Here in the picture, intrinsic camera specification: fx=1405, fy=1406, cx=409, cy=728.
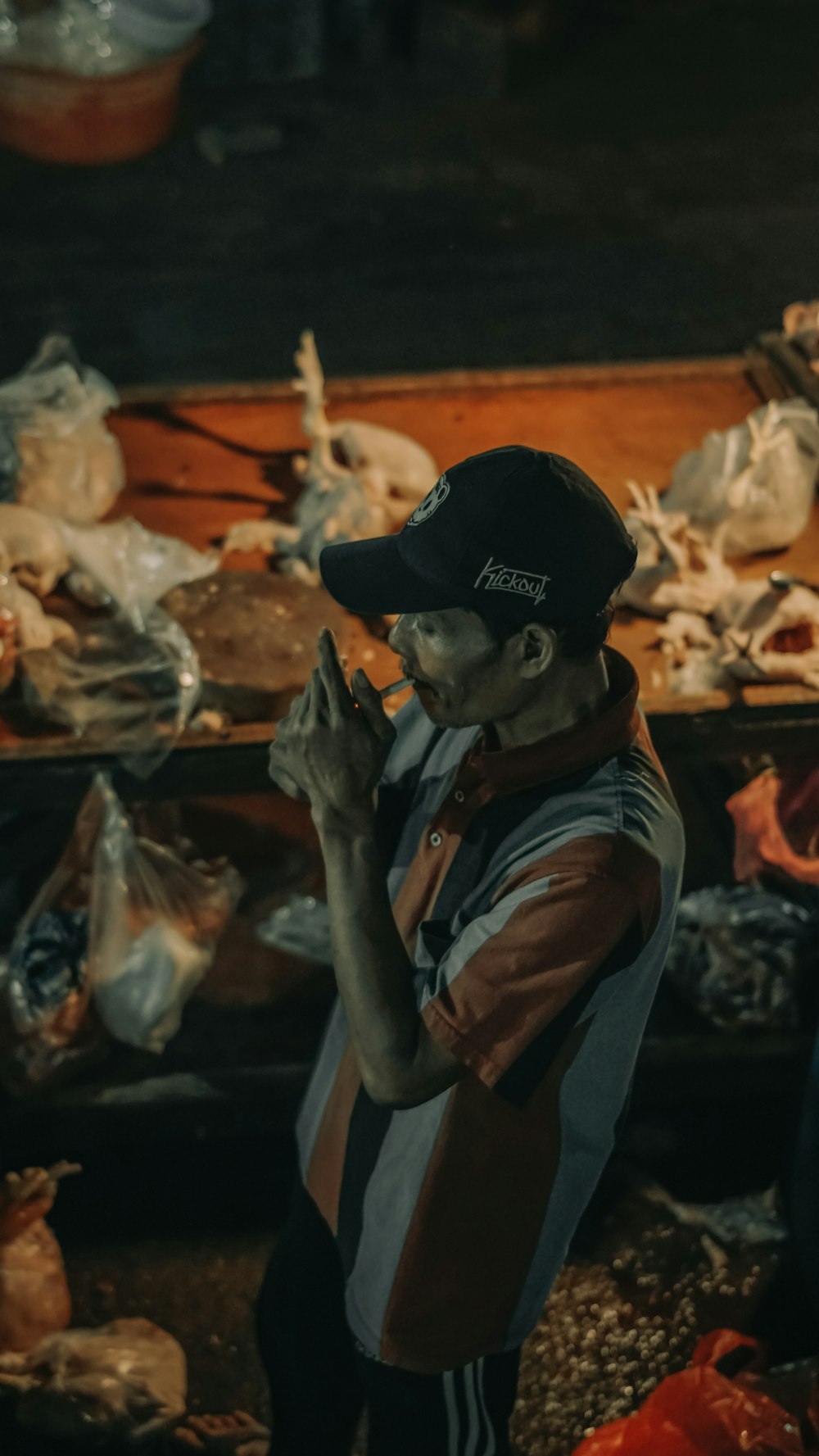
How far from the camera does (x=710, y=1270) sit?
3.20m

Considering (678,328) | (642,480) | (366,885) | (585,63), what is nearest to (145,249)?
(678,328)

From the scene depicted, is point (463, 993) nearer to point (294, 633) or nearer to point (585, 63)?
point (294, 633)

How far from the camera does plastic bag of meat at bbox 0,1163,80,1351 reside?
9.18 ft

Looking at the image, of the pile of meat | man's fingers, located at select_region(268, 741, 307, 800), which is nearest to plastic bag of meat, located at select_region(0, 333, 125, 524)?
the pile of meat

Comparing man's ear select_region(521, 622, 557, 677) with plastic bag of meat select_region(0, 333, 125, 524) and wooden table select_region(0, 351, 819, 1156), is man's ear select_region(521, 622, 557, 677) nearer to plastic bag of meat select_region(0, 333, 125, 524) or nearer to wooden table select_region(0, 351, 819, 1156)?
wooden table select_region(0, 351, 819, 1156)

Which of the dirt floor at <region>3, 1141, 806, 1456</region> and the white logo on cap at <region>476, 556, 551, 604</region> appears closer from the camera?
the white logo on cap at <region>476, 556, 551, 604</region>

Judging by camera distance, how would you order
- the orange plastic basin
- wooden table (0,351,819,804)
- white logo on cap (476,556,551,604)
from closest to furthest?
white logo on cap (476,556,551,604), wooden table (0,351,819,804), the orange plastic basin

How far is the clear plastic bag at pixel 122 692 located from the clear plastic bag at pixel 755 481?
4.23ft


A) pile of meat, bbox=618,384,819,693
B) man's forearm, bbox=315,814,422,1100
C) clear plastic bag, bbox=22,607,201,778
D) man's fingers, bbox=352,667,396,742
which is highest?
man's fingers, bbox=352,667,396,742

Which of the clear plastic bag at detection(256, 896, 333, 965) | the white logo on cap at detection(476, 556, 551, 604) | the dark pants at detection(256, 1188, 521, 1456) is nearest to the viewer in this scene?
→ the white logo on cap at detection(476, 556, 551, 604)

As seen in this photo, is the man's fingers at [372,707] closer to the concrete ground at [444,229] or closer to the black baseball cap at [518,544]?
the black baseball cap at [518,544]

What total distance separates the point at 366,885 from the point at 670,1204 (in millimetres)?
1926

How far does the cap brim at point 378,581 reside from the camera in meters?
1.73

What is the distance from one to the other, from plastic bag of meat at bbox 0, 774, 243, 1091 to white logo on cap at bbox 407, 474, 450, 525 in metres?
1.49
